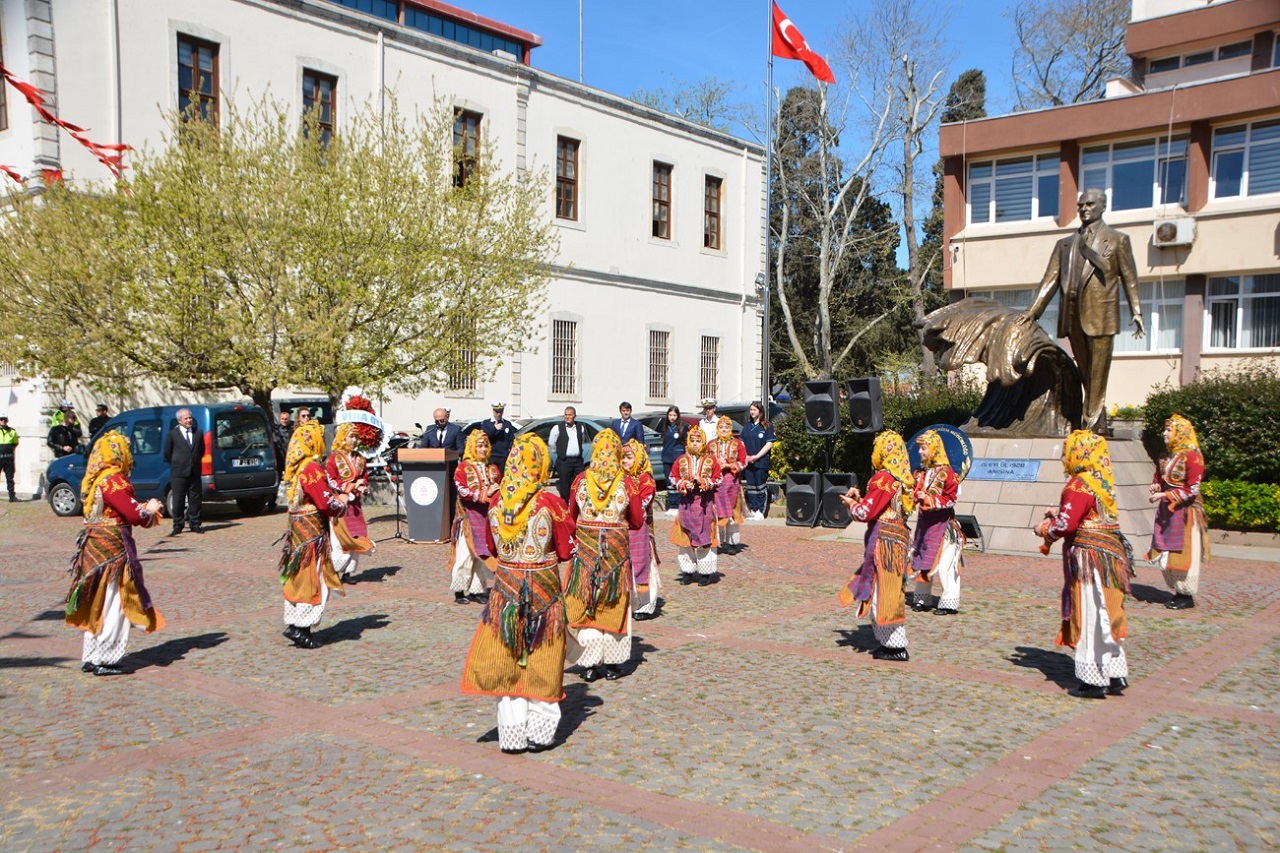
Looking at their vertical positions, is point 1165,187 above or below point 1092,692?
above

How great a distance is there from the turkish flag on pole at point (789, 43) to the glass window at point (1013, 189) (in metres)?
6.30

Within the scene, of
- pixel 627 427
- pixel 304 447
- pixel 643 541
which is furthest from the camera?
pixel 627 427

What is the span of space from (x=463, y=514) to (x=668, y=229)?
25.5 meters

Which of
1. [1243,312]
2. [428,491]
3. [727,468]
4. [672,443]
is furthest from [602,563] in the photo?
[1243,312]

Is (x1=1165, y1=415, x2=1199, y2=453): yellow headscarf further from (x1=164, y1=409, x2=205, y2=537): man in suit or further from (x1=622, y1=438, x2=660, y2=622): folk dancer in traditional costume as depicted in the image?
(x1=164, y1=409, x2=205, y2=537): man in suit

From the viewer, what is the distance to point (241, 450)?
18125mm

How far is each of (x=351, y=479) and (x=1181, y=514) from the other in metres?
7.80

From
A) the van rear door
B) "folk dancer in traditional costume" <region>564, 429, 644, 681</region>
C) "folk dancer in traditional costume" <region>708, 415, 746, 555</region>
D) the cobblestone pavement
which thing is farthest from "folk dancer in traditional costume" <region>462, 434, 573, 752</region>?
the van rear door

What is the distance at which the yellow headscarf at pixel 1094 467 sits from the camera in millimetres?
7242

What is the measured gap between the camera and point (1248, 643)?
29.0ft

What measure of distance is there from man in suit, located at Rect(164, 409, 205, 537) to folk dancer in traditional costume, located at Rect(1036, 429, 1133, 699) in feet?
42.8

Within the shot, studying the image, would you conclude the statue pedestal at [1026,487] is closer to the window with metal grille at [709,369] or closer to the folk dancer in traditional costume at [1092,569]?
the folk dancer in traditional costume at [1092,569]

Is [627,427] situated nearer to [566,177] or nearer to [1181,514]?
[1181,514]

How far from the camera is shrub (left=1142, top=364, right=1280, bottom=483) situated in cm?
1551
